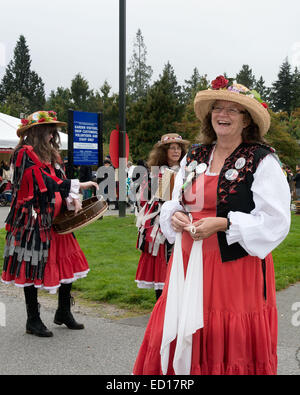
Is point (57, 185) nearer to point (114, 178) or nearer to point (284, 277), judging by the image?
point (284, 277)

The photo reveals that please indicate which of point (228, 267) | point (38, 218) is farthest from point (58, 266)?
point (228, 267)

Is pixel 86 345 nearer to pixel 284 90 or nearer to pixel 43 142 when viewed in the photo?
pixel 43 142

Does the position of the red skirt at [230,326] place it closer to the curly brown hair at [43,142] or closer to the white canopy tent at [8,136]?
the curly brown hair at [43,142]

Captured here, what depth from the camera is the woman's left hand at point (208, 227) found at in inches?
93.7

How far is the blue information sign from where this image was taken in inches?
472

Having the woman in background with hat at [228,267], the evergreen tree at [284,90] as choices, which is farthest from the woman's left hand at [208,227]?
the evergreen tree at [284,90]

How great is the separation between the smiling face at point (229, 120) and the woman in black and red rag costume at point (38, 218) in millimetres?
1938

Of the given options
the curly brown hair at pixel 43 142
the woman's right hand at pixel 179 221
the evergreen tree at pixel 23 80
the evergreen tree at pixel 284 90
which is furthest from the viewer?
the evergreen tree at pixel 23 80

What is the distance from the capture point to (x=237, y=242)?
2.45m

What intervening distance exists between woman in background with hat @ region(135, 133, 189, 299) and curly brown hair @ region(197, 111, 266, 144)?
1920 mm

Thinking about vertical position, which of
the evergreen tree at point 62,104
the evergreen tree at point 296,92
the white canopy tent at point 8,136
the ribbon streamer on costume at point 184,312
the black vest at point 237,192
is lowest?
the ribbon streamer on costume at point 184,312
